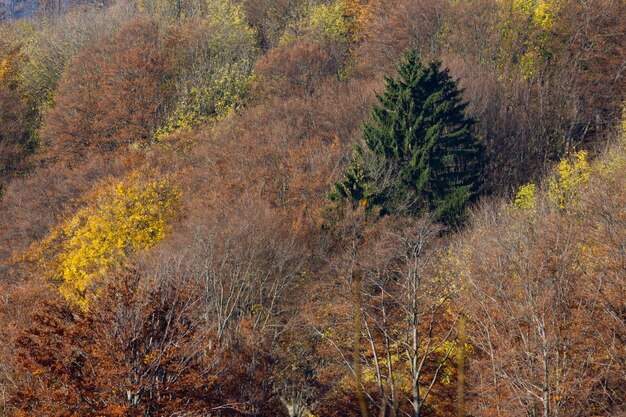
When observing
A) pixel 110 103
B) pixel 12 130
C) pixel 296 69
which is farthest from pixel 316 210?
pixel 12 130

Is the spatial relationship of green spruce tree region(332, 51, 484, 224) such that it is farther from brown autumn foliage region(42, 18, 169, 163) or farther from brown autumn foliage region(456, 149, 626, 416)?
brown autumn foliage region(42, 18, 169, 163)

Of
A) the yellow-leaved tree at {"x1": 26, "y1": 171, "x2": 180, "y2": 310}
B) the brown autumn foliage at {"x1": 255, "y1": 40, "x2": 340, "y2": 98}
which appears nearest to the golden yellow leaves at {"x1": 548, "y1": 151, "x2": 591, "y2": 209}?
the yellow-leaved tree at {"x1": 26, "y1": 171, "x2": 180, "y2": 310}

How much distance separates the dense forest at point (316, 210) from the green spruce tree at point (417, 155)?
13 cm

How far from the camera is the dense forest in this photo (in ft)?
64.8

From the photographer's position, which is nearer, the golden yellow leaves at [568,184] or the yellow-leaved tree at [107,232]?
the golden yellow leaves at [568,184]

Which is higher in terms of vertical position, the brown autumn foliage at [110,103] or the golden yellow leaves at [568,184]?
the brown autumn foliage at [110,103]

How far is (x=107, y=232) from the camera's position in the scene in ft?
118

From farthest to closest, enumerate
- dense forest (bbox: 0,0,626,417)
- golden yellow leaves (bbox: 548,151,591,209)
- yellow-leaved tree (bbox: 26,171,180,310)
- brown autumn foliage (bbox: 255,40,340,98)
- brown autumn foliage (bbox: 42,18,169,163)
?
brown autumn foliage (bbox: 42,18,169,163)
brown autumn foliage (bbox: 255,40,340,98)
yellow-leaved tree (bbox: 26,171,180,310)
golden yellow leaves (bbox: 548,151,591,209)
dense forest (bbox: 0,0,626,417)

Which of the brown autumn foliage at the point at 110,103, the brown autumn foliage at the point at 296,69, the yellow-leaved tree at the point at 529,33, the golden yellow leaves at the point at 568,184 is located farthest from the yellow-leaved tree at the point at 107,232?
the yellow-leaved tree at the point at 529,33

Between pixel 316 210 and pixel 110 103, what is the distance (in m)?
24.5

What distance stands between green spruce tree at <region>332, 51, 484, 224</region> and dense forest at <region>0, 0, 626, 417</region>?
13cm

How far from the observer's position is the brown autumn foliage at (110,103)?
175 feet

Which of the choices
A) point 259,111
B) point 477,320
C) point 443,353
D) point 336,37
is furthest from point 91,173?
point 477,320

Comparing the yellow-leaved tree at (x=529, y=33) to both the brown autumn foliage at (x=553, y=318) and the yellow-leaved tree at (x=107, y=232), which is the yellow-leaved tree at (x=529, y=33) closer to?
the brown autumn foliage at (x=553, y=318)
